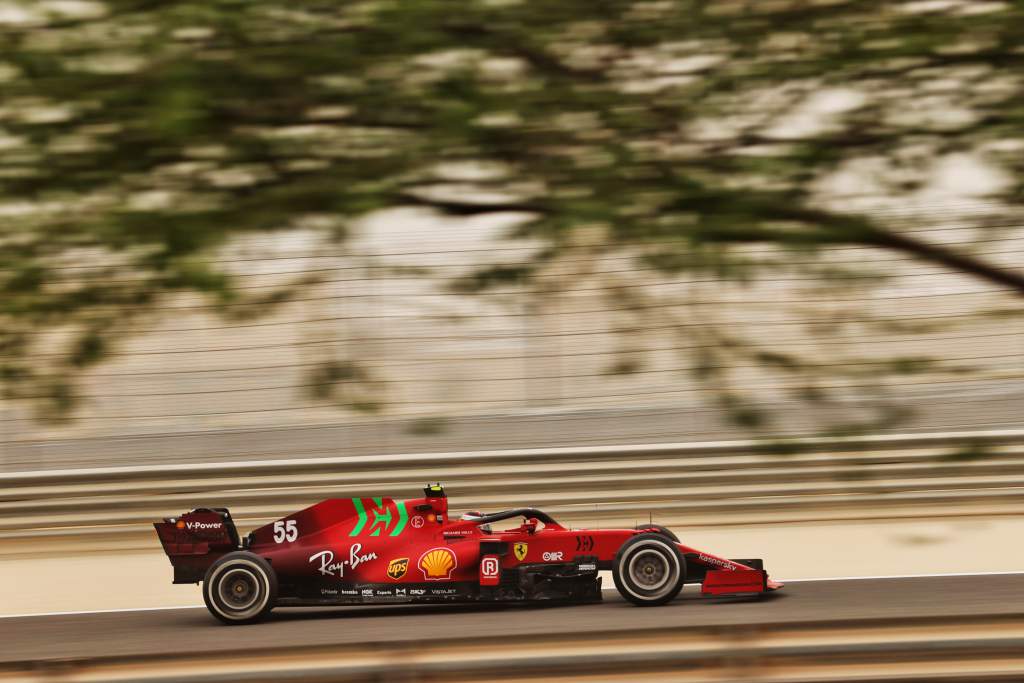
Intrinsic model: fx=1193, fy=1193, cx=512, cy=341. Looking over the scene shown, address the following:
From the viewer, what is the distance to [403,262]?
8.66 ft

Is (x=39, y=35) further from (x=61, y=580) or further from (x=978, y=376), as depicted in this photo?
(x=61, y=580)

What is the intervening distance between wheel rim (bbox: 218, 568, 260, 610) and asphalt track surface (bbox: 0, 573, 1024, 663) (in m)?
0.17

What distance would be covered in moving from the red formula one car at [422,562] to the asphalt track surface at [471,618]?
16cm

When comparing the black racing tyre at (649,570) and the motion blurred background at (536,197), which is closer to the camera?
the motion blurred background at (536,197)

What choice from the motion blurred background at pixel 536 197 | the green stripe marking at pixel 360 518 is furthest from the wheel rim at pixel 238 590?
the motion blurred background at pixel 536 197

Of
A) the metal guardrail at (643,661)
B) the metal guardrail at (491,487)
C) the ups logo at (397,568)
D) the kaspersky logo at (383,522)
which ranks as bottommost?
the metal guardrail at (643,661)

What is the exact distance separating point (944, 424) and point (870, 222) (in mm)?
1233

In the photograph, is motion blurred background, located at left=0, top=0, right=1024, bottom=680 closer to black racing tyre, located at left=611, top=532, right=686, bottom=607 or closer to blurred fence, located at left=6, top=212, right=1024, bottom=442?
blurred fence, located at left=6, top=212, right=1024, bottom=442

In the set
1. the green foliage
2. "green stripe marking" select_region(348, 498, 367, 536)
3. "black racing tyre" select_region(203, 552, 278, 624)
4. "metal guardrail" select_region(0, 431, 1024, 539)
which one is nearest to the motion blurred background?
the green foliage

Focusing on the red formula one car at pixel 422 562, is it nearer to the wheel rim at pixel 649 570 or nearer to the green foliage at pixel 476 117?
the wheel rim at pixel 649 570

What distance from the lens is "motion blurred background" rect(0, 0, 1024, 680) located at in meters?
2.33

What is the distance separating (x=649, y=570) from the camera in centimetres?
785

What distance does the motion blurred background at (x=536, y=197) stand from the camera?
2328mm

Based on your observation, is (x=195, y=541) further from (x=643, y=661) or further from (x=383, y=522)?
(x=643, y=661)
